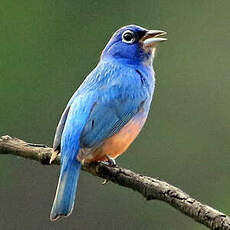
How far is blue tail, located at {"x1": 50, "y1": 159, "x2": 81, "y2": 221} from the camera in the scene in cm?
625

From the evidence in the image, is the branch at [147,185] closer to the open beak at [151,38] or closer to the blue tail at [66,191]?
the blue tail at [66,191]

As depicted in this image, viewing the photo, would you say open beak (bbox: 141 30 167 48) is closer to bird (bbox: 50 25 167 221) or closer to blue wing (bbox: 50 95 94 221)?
bird (bbox: 50 25 167 221)

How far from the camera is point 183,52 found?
1700cm

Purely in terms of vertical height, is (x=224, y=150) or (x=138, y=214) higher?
(x=224, y=150)

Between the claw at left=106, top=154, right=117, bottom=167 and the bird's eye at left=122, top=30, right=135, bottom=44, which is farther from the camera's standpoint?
the bird's eye at left=122, top=30, right=135, bottom=44

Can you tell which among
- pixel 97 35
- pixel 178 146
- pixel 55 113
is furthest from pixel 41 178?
pixel 97 35

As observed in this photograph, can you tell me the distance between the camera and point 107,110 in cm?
698

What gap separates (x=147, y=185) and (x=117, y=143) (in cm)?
90

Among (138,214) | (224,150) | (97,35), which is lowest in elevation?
(138,214)

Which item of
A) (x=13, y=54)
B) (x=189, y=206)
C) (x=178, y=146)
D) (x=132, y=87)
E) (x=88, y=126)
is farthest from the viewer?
(x=13, y=54)

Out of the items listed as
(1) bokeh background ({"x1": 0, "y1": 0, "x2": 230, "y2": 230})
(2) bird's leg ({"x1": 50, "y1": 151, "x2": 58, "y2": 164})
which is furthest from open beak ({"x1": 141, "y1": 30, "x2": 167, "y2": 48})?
(1) bokeh background ({"x1": 0, "y1": 0, "x2": 230, "y2": 230})

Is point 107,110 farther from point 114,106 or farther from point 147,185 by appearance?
point 147,185

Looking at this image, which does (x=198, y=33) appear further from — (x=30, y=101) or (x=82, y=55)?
(x=30, y=101)

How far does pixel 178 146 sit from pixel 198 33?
2321 mm
